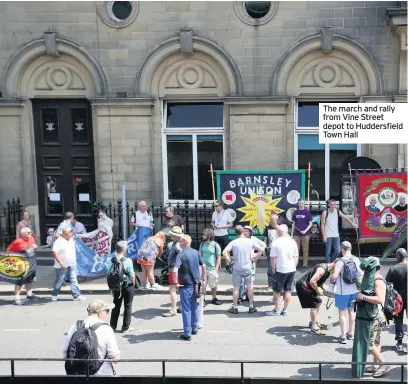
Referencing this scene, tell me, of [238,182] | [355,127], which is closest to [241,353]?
[355,127]

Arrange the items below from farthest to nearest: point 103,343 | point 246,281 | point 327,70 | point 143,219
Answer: point 327,70 → point 143,219 → point 246,281 → point 103,343

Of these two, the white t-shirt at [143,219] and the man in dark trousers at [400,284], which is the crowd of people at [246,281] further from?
the white t-shirt at [143,219]

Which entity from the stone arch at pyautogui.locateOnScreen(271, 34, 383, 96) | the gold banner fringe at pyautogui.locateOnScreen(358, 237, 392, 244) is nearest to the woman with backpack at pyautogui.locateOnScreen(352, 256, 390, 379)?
the gold banner fringe at pyautogui.locateOnScreen(358, 237, 392, 244)

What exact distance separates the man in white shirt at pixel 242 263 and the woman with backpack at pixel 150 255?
1.71m

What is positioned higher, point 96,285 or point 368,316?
point 368,316

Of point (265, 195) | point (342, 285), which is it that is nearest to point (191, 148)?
point (265, 195)

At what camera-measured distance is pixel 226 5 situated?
14344 millimetres

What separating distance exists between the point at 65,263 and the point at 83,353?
567 centimetres

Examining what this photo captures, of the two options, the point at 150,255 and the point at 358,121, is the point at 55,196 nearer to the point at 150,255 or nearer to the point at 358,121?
the point at 150,255

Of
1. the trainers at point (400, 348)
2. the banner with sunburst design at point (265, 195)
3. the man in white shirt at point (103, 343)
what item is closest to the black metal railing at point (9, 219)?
the banner with sunburst design at point (265, 195)

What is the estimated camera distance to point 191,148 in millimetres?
15438

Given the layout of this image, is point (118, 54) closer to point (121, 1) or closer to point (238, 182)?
point (121, 1)

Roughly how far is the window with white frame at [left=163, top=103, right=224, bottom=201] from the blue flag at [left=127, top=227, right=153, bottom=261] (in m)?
1.99

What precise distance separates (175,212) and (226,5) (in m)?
4.98
